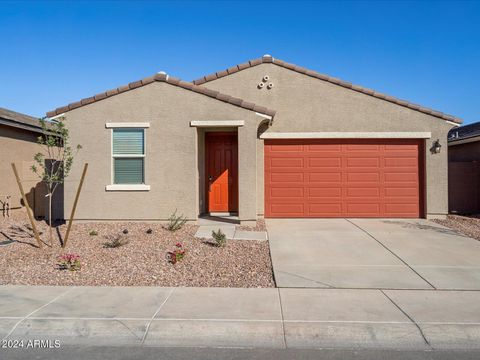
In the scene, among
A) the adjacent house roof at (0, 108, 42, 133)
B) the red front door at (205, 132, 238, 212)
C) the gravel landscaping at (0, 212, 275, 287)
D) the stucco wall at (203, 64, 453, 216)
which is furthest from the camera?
the red front door at (205, 132, 238, 212)

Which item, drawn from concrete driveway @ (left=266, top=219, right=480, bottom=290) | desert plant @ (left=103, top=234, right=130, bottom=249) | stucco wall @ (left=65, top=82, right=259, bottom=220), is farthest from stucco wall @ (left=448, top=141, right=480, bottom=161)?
desert plant @ (left=103, top=234, right=130, bottom=249)

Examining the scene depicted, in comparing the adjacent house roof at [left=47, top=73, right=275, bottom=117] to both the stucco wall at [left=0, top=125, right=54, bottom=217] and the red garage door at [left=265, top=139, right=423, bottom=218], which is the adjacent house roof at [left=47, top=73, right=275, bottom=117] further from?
the stucco wall at [left=0, top=125, right=54, bottom=217]

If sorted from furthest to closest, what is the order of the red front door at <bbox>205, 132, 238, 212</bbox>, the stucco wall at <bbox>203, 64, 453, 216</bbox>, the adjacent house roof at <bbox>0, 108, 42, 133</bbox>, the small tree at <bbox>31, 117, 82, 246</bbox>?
the red front door at <bbox>205, 132, 238, 212</bbox>, the adjacent house roof at <bbox>0, 108, 42, 133</bbox>, the stucco wall at <bbox>203, 64, 453, 216</bbox>, the small tree at <bbox>31, 117, 82, 246</bbox>

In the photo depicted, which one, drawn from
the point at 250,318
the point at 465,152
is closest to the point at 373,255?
the point at 250,318

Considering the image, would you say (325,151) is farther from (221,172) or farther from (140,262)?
(140,262)

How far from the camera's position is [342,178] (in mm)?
12047

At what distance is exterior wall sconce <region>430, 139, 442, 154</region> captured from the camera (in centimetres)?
1168

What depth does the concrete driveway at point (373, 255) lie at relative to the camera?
6203 millimetres

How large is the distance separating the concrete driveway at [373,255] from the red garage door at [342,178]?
0.96 meters

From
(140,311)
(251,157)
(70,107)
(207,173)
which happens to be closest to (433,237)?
(251,157)

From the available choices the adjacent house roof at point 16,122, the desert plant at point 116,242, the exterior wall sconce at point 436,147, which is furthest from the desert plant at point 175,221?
the exterior wall sconce at point 436,147

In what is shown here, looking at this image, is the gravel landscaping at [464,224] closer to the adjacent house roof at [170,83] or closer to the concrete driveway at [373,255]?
the concrete driveway at [373,255]

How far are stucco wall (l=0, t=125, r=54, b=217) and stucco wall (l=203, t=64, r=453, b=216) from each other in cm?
708

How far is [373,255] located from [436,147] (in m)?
5.78
